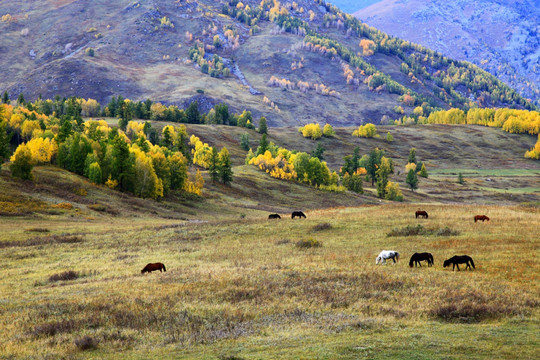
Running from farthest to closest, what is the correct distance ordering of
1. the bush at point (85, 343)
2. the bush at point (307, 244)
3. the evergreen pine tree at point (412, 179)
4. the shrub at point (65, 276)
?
the evergreen pine tree at point (412, 179) < the bush at point (307, 244) < the shrub at point (65, 276) < the bush at point (85, 343)

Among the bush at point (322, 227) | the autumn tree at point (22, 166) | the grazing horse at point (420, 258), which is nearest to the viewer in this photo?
the grazing horse at point (420, 258)

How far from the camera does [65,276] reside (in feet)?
93.0

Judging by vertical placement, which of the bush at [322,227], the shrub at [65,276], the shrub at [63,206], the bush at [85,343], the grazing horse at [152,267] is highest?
the bush at [85,343]

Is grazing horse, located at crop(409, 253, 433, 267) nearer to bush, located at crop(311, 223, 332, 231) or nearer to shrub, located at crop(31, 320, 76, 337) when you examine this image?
bush, located at crop(311, 223, 332, 231)

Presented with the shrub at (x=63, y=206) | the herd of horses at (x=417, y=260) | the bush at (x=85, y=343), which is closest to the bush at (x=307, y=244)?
the herd of horses at (x=417, y=260)

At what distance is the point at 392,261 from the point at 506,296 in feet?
31.7

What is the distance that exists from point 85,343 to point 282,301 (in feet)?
26.3

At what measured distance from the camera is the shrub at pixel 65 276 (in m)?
28.0

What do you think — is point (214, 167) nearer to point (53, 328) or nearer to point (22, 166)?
point (22, 166)

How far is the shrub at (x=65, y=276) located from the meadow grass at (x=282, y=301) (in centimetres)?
35

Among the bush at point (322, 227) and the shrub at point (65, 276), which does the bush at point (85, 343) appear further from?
the bush at point (322, 227)

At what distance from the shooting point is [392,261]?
2791 centimetres

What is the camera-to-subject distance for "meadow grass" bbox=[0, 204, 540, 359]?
45.4 ft

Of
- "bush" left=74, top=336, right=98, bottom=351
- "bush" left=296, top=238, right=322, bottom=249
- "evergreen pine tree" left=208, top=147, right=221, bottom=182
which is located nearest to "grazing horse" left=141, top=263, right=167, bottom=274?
"bush" left=296, top=238, right=322, bottom=249
